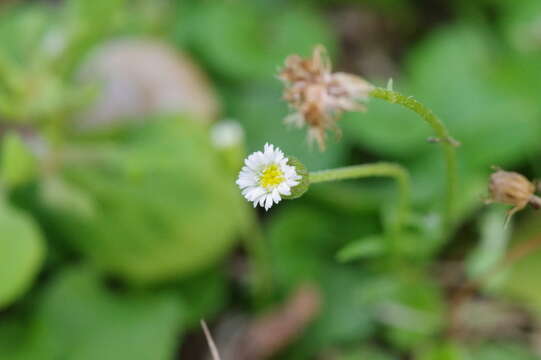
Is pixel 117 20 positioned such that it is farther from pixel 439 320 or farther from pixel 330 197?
pixel 439 320

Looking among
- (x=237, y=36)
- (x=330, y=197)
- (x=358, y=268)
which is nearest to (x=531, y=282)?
(x=358, y=268)

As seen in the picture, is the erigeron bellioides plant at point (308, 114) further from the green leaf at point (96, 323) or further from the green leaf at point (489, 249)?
the green leaf at point (96, 323)

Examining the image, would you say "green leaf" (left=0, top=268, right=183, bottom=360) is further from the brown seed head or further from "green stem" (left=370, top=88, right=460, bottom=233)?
the brown seed head

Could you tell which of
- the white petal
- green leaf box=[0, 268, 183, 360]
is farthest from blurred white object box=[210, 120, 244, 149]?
the white petal

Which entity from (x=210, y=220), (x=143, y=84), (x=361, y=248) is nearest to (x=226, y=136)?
(x=210, y=220)

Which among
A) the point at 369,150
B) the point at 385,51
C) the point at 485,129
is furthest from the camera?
the point at 385,51

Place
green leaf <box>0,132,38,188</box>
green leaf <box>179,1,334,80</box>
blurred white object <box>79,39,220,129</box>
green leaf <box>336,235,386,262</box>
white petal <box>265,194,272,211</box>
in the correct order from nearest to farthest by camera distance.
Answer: white petal <box>265,194,272,211</box>
green leaf <box>336,235,386,262</box>
green leaf <box>0,132,38,188</box>
blurred white object <box>79,39,220,129</box>
green leaf <box>179,1,334,80</box>

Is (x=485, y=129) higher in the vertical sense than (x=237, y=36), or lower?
lower
